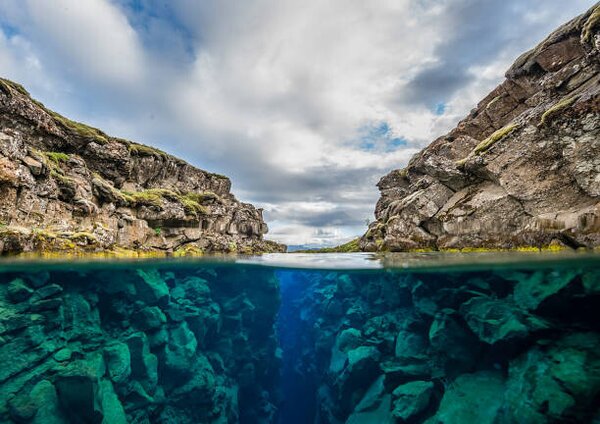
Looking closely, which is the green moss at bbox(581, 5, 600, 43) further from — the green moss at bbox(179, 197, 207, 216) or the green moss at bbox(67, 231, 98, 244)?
the green moss at bbox(179, 197, 207, 216)

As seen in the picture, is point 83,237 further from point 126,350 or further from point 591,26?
point 591,26

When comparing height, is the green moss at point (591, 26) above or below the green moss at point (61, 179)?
above

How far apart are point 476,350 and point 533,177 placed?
2374 cm

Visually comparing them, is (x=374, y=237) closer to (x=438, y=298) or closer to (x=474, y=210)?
(x=474, y=210)

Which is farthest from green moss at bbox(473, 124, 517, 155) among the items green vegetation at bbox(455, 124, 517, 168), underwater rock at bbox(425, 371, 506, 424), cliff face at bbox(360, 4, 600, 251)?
underwater rock at bbox(425, 371, 506, 424)

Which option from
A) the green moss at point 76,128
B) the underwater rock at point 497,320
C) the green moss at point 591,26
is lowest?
the underwater rock at point 497,320

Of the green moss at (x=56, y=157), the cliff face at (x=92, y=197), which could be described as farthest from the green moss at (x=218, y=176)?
the green moss at (x=56, y=157)

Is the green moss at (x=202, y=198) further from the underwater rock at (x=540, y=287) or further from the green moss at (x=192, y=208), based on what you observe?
the underwater rock at (x=540, y=287)

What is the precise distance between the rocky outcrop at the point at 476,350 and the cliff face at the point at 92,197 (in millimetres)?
33905

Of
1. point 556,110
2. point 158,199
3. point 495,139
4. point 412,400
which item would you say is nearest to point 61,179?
point 158,199

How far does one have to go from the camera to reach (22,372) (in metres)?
12.8

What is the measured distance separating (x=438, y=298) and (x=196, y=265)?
20.6 metres

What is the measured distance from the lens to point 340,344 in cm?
2786

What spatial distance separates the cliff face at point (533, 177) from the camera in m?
24.2
